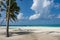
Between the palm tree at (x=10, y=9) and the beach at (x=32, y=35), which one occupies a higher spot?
the palm tree at (x=10, y=9)

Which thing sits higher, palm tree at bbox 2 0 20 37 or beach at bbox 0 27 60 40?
palm tree at bbox 2 0 20 37

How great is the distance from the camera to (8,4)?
24688 mm

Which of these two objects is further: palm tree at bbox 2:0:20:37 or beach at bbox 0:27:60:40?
palm tree at bbox 2:0:20:37

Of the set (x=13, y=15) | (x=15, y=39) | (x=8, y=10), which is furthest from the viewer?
(x=13, y=15)

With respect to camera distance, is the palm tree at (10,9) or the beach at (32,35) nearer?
the beach at (32,35)

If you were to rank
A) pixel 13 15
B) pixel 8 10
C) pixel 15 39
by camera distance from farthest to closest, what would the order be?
pixel 13 15 < pixel 8 10 < pixel 15 39

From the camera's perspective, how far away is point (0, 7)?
25156mm

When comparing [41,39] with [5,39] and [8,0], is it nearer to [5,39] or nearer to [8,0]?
[5,39]

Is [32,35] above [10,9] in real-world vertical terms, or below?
below

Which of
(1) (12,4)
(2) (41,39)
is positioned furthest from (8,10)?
(2) (41,39)

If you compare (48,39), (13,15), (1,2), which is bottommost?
(48,39)

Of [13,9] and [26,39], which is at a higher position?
[13,9]

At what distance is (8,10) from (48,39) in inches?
242

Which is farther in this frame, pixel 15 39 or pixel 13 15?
pixel 13 15
